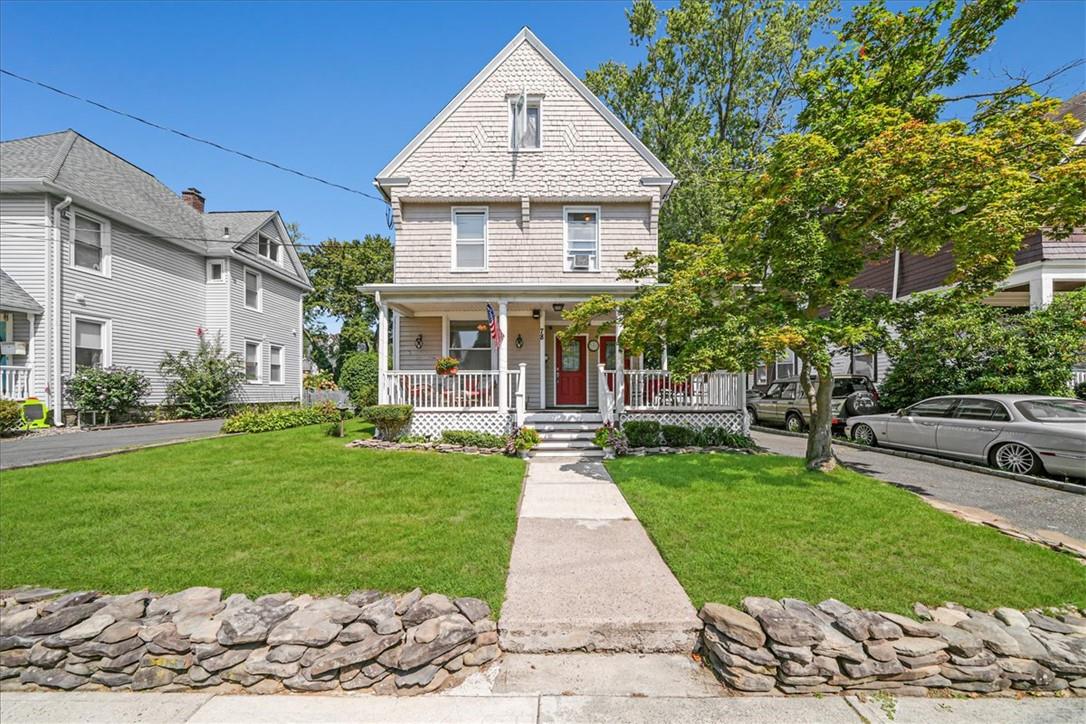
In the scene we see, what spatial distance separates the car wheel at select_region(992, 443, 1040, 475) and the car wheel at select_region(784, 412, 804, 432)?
541cm

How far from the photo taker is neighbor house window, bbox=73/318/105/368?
39.5 ft

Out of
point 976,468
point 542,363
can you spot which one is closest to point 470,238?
point 542,363

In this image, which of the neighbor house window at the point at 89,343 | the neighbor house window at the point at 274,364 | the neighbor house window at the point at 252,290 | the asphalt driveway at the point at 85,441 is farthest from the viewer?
the neighbor house window at the point at 274,364

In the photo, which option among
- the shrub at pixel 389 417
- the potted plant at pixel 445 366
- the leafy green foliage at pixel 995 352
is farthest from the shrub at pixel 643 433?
the leafy green foliage at pixel 995 352

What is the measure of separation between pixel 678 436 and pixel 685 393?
1.33 meters

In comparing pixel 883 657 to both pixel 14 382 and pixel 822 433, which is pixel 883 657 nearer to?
pixel 822 433

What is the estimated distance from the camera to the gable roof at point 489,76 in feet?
38.3

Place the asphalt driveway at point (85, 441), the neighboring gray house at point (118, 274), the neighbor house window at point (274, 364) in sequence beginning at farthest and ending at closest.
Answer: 1. the neighbor house window at point (274, 364)
2. the neighboring gray house at point (118, 274)
3. the asphalt driveway at point (85, 441)

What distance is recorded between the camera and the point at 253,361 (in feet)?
58.4

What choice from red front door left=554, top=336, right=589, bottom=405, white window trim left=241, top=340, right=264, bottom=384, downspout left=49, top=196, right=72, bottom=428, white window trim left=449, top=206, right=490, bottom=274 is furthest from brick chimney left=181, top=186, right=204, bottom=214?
red front door left=554, top=336, right=589, bottom=405

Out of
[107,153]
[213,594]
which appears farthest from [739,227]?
[107,153]

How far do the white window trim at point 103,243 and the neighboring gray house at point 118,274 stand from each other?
0.09ft

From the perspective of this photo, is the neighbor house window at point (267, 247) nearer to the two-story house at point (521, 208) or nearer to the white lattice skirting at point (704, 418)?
the two-story house at point (521, 208)

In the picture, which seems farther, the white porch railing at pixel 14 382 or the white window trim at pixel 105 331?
the white window trim at pixel 105 331
